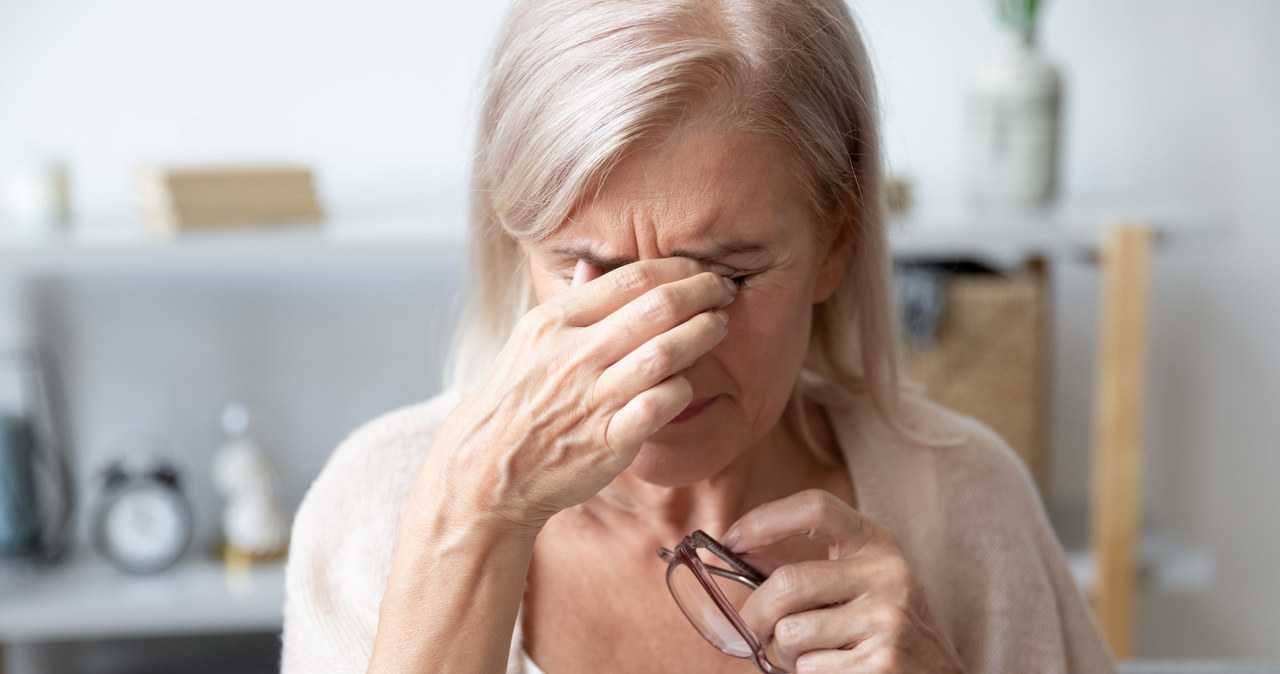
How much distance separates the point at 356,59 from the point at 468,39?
0.73 feet

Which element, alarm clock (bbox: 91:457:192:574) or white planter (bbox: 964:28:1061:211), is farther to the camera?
alarm clock (bbox: 91:457:192:574)

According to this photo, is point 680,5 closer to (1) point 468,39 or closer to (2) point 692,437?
(2) point 692,437

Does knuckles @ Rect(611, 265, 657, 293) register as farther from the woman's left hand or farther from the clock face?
the clock face

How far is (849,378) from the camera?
120 centimetres

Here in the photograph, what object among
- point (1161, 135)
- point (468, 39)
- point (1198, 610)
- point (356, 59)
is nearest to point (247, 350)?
point (356, 59)

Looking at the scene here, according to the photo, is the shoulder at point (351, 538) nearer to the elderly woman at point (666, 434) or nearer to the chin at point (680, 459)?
the elderly woman at point (666, 434)

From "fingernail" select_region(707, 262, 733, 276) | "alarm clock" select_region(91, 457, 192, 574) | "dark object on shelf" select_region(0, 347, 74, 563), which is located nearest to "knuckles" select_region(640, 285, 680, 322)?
"fingernail" select_region(707, 262, 733, 276)

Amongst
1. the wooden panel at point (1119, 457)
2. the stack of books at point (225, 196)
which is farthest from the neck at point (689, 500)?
the stack of books at point (225, 196)

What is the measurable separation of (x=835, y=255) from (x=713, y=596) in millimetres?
363

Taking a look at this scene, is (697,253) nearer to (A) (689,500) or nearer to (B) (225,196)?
(A) (689,500)

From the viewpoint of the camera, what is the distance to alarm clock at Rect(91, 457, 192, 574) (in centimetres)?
212

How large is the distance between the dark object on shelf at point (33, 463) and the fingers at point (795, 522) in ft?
5.65

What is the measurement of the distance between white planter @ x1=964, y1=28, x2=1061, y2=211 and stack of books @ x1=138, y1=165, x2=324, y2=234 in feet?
3.92

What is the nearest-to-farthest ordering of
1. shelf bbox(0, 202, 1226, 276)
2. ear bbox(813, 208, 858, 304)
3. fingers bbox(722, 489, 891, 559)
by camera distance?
1. fingers bbox(722, 489, 891, 559)
2. ear bbox(813, 208, 858, 304)
3. shelf bbox(0, 202, 1226, 276)
